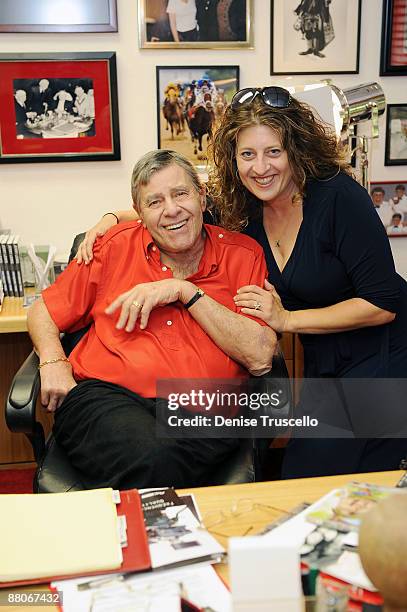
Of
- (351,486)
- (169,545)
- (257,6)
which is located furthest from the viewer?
(257,6)

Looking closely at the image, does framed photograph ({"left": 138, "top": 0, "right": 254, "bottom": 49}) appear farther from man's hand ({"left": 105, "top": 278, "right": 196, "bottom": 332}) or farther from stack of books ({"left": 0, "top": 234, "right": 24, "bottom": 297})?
man's hand ({"left": 105, "top": 278, "right": 196, "bottom": 332})

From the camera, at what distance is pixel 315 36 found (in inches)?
114

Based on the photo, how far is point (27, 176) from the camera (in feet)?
9.36

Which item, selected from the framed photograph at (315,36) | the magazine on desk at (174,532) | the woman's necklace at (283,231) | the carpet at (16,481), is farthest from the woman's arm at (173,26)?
the magazine on desk at (174,532)

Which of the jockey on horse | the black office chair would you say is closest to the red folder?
the black office chair

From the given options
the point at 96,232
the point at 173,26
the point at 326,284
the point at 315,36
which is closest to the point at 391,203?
the point at 315,36

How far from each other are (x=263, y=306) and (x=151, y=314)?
0.32 m

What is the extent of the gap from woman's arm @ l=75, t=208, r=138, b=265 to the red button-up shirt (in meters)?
0.02

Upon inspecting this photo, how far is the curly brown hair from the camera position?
1869 millimetres

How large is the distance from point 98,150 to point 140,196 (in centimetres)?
101

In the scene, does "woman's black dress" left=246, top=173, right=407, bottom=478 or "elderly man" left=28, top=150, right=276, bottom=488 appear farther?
"woman's black dress" left=246, top=173, right=407, bottom=478

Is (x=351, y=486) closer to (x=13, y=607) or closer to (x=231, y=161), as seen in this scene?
(x=13, y=607)

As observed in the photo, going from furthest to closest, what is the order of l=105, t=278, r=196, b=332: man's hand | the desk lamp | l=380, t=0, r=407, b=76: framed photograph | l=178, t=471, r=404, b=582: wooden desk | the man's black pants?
l=380, t=0, r=407, b=76: framed photograph < the desk lamp < l=105, t=278, r=196, b=332: man's hand < the man's black pants < l=178, t=471, r=404, b=582: wooden desk

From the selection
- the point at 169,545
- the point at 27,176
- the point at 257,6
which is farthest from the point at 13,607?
the point at 257,6
